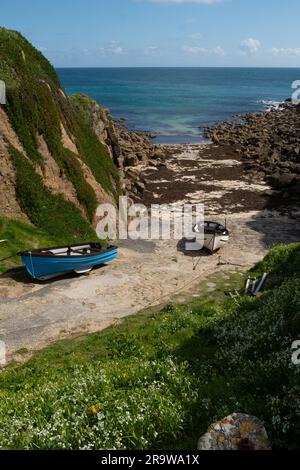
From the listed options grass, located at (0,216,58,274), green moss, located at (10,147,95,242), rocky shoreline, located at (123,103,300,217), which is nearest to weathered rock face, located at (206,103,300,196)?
rocky shoreline, located at (123,103,300,217)

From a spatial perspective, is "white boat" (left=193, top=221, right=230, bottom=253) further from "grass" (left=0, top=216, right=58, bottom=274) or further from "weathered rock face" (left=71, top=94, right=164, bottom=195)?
"weathered rock face" (left=71, top=94, right=164, bottom=195)

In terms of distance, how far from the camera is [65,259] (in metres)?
24.0

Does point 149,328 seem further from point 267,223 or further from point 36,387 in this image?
point 267,223

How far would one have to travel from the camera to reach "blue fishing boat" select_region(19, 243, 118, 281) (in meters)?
23.3

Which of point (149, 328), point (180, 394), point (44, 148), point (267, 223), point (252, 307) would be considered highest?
point (44, 148)

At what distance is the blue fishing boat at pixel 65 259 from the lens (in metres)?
23.3

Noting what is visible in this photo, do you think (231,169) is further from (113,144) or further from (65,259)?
(65,259)

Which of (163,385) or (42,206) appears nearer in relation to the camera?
(163,385)

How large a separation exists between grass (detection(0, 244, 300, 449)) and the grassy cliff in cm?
1561

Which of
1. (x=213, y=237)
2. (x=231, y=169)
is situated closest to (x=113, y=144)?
(x=213, y=237)

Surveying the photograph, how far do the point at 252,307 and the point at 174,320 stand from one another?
110 inches

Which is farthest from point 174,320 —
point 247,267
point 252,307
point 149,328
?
point 247,267

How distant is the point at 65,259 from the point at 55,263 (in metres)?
0.59

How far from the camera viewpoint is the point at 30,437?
7.95m
